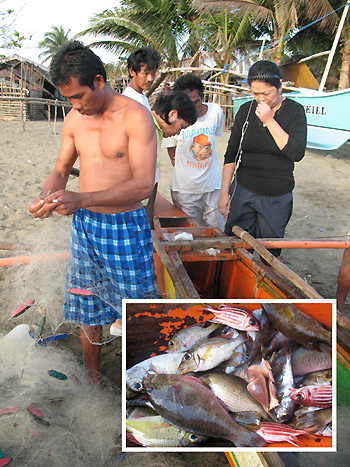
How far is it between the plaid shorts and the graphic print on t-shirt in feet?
4.95

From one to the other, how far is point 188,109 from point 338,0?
1452 centimetres

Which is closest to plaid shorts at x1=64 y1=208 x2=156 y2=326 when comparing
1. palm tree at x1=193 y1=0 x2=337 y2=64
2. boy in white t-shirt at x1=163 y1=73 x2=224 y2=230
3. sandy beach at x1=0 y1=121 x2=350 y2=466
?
sandy beach at x1=0 y1=121 x2=350 y2=466

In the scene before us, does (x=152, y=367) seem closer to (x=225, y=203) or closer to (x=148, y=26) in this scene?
(x=225, y=203)

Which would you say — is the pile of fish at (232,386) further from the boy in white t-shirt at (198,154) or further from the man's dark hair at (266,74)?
the boy in white t-shirt at (198,154)

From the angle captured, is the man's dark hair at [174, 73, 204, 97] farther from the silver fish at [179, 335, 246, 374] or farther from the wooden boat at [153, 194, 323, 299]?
the silver fish at [179, 335, 246, 374]

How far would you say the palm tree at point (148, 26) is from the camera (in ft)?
49.6

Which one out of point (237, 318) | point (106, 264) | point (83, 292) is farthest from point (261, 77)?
point (237, 318)

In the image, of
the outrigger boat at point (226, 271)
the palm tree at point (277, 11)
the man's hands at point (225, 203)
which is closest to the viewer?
the outrigger boat at point (226, 271)

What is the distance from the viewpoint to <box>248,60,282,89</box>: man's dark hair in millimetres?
2273

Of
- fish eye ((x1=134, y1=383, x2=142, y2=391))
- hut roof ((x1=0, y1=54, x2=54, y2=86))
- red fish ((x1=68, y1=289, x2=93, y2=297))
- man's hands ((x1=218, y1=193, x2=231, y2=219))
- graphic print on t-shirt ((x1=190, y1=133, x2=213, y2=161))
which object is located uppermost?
hut roof ((x1=0, y1=54, x2=54, y2=86))

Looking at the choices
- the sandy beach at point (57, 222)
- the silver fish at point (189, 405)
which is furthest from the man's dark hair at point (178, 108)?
the silver fish at point (189, 405)

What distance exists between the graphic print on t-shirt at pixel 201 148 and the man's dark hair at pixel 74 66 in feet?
5.61

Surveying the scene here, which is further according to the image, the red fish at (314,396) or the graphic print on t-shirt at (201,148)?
the graphic print on t-shirt at (201,148)

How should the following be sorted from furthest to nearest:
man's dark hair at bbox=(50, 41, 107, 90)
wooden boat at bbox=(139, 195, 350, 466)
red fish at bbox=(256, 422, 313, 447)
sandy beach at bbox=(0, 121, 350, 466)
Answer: sandy beach at bbox=(0, 121, 350, 466) → wooden boat at bbox=(139, 195, 350, 466) → man's dark hair at bbox=(50, 41, 107, 90) → red fish at bbox=(256, 422, 313, 447)
